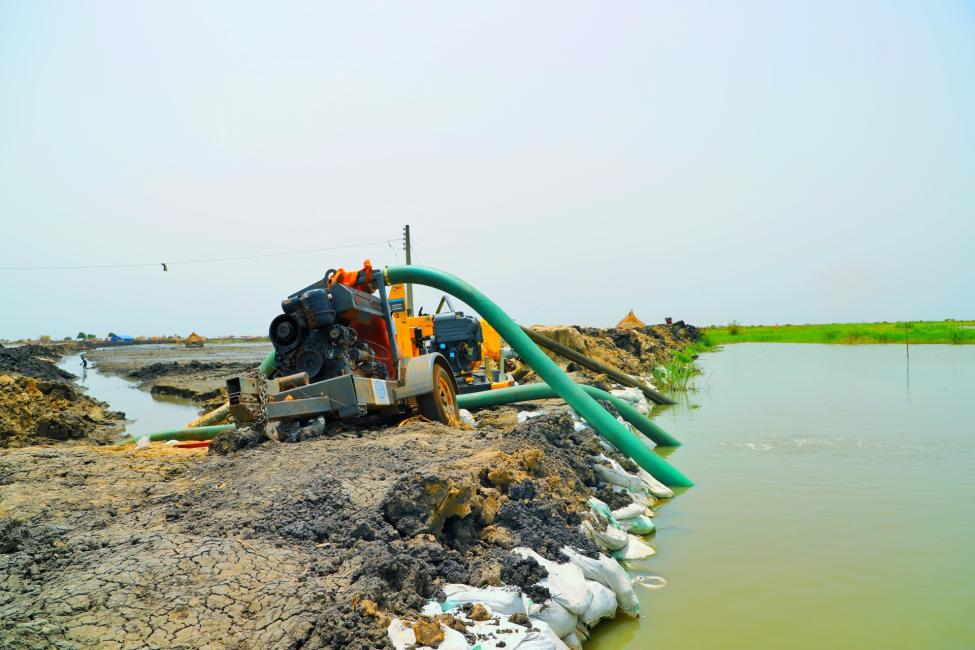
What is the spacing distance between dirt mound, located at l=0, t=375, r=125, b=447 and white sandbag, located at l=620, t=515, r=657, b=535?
8952 mm

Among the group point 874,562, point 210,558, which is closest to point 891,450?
point 874,562

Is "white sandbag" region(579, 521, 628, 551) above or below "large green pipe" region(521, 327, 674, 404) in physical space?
below

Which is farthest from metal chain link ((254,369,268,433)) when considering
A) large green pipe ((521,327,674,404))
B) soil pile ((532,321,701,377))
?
soil pile ((532,321,701,377))

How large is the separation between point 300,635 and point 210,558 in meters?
0.89

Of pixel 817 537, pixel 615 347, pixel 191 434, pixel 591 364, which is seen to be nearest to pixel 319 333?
pixel 191 434

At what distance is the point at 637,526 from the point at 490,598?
3.02 meters

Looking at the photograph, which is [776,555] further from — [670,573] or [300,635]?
[300,635]

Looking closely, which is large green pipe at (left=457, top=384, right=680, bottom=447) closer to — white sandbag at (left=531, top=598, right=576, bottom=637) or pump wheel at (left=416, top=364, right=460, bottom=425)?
pump wheel at (left=416, top=364, right=460, bottom=425)

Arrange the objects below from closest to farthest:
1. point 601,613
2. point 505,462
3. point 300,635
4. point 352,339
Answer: point 300,635 → point 601,613 → point 505,462 → point 352,339

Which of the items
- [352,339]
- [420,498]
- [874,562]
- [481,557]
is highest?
[352,339]

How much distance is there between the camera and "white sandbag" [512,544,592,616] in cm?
357

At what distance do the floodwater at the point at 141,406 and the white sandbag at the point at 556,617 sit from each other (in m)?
11.9

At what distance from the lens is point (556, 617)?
136 inches

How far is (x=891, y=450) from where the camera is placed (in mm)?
9195
